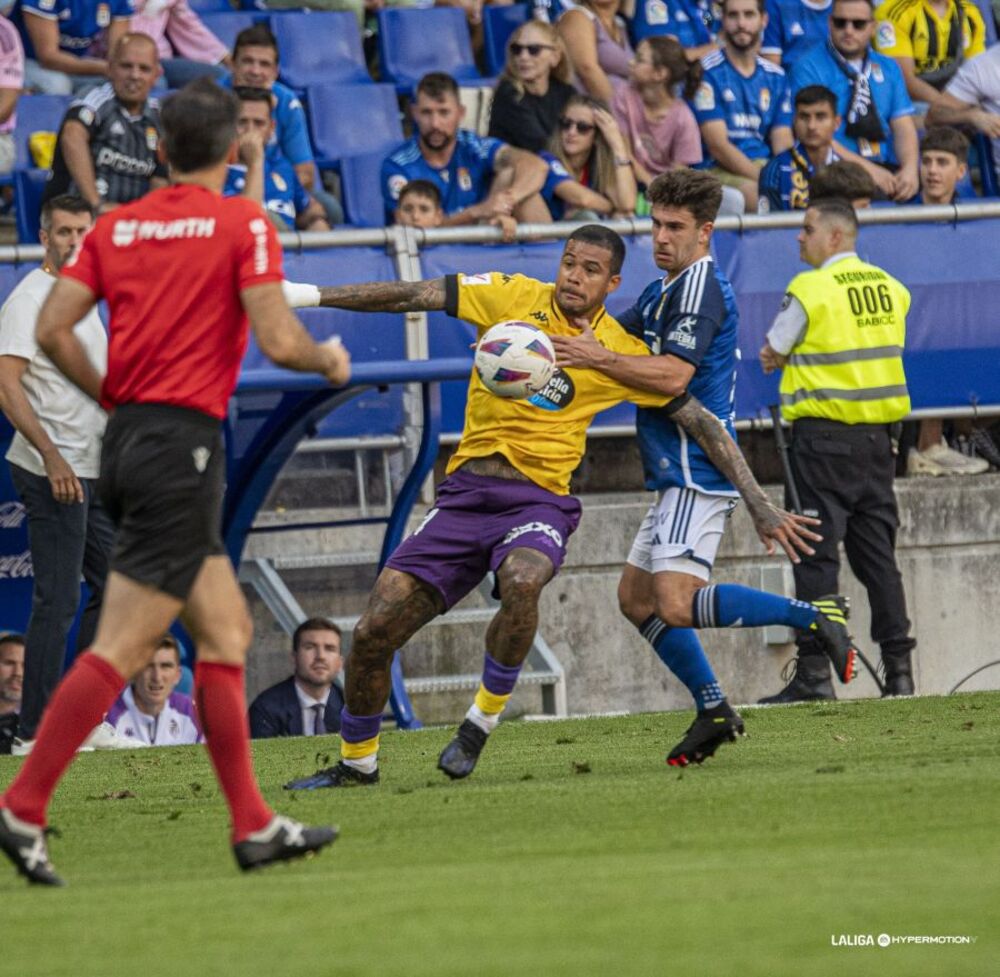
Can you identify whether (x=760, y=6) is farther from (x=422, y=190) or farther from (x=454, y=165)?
(x=422, y=190)

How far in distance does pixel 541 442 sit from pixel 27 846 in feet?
10.6

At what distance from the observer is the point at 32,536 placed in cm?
991

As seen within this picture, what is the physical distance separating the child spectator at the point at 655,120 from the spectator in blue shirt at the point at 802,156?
594 mm

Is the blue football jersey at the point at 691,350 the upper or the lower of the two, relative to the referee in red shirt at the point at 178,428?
lower

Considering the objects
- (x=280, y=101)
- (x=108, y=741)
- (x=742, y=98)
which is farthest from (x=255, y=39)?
(x=108, y=741)

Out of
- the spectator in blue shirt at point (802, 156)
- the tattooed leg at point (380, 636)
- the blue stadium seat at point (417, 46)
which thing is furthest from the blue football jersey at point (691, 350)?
the blue stadium seat at point (417, 46)

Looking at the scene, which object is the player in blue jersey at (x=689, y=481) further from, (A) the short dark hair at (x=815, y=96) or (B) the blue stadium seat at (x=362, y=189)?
(B) the blue stadium seat at (x=362, y=189)

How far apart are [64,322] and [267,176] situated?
7.91 metres

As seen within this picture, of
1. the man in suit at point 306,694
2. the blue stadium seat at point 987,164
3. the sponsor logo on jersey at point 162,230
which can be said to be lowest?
the man in suit at point 306,694

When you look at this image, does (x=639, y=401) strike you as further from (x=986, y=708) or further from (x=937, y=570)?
(x=937, y=570)

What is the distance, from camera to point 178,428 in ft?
17.9

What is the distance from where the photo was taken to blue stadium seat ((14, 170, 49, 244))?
1270 cm

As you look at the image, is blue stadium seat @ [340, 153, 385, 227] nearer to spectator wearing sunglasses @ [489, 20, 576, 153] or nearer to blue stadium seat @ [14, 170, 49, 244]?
spectator wearing sunglasses @ [489, 20, 576, 153]

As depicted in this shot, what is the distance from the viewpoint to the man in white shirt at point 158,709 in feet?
35.8
